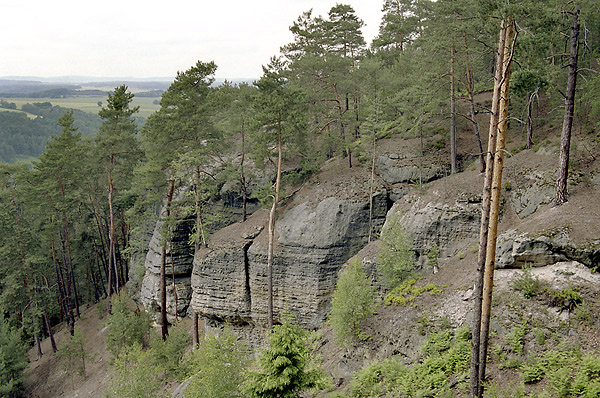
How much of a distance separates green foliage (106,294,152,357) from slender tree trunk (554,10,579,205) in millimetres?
26531

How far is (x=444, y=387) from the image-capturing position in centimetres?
1048

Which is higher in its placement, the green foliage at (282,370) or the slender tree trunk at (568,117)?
the slender tree trunk at (568,117)

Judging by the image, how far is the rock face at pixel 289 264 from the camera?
22.3 metres

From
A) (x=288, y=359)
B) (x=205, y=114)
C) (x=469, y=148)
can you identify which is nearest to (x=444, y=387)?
(x=288, y=359)

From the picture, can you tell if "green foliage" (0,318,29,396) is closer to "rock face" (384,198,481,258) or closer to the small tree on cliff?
the small tree on cliff

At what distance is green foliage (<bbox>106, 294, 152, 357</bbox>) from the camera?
26672mm

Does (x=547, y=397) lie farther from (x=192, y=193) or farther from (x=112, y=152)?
(x=112, y=152)

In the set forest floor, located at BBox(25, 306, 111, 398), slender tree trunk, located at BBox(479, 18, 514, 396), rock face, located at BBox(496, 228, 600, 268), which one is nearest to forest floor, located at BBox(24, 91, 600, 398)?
forest floor, located at BBox(25, 306, 111, 398)

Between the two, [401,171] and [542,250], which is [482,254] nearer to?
[542,250]

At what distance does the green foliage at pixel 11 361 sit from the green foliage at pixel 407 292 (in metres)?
28.9

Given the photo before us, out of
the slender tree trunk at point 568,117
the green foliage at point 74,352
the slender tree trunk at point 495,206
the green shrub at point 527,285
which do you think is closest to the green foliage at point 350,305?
the green shrub at point 527,285

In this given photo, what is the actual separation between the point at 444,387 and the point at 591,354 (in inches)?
144

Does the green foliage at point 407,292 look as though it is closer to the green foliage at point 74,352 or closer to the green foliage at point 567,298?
the green foliage at point 567,298

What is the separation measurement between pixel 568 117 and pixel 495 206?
7.48m
